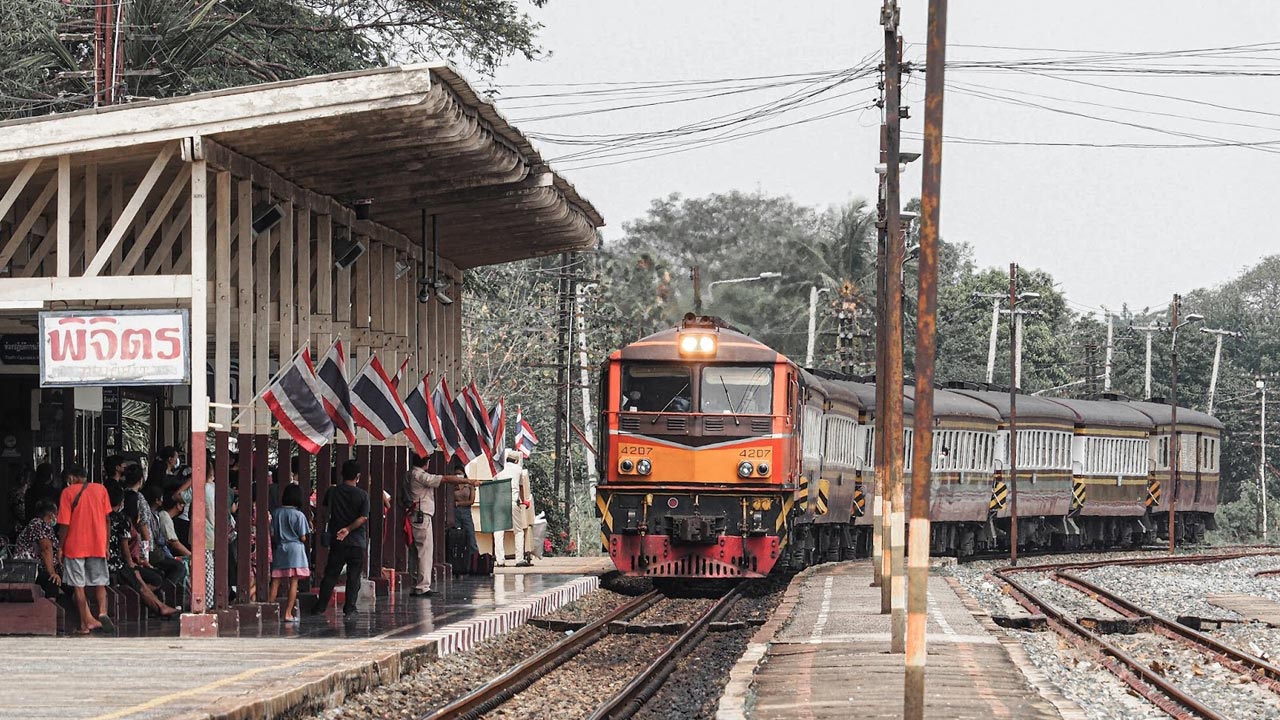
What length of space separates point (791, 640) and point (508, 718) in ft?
12.9

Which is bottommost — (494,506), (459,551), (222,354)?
(459,551)

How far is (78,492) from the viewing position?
578 inches

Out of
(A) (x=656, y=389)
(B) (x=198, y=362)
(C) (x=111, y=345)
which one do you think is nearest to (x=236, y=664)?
(B) (x=198, y=362)

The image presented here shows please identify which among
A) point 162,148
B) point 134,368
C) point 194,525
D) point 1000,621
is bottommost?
point 1000,621

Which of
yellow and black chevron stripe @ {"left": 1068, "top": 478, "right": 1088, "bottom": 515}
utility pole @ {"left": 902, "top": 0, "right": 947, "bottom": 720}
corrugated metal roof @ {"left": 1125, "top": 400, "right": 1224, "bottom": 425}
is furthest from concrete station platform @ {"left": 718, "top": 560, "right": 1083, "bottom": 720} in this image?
corrugated metal roof @ {"left": 1125, "top": 400, "right": 1224, "bottom": 425}

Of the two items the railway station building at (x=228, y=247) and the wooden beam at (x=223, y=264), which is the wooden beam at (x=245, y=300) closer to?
the railway station building at (x=228, y=247)

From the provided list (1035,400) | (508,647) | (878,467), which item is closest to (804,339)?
(1035,400)

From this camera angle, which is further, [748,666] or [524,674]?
[524,674]

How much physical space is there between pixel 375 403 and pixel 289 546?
6.12ft

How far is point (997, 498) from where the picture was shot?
130 ft

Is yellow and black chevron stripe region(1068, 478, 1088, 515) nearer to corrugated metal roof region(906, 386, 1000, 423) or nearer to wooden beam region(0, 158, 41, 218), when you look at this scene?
corrugated metal roof region(906, 386, 1000, 423)

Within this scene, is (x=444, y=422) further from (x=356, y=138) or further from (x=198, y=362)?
(x=198, y=362)

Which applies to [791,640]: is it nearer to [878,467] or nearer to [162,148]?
[162,148]

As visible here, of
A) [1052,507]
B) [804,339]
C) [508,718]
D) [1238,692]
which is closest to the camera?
[508,718]
